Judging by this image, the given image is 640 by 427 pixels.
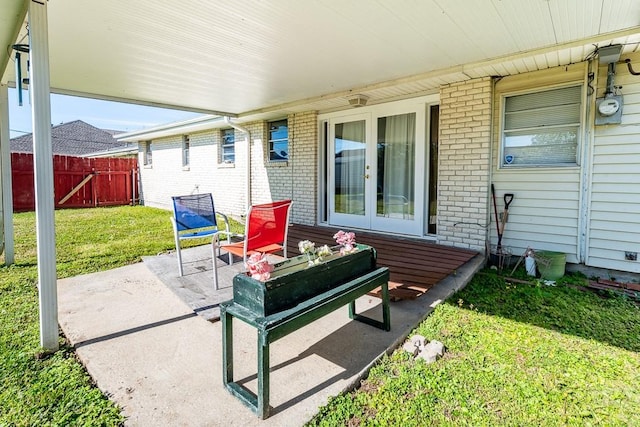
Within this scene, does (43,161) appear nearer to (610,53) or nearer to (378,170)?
(378,170)

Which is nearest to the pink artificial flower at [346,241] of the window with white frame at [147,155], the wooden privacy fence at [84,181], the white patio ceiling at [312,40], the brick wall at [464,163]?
the white patio ceiling at [312,40]

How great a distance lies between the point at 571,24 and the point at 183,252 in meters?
5.74

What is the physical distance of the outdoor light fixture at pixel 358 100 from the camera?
5797 mm

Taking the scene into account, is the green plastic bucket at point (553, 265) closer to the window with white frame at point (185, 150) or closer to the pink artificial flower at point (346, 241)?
the pink artificial flower at point (346, 241)

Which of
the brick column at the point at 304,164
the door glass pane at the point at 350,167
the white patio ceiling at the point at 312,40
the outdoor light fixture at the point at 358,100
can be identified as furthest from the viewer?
the brick column at the point at 304,164

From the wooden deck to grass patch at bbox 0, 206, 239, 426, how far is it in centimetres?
250

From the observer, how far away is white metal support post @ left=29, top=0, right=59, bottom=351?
237 centimetres

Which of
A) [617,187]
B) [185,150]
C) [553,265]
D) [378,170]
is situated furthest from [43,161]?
[185,150]

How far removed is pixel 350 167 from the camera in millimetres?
6637

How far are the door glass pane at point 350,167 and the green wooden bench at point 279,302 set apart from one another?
161 inches

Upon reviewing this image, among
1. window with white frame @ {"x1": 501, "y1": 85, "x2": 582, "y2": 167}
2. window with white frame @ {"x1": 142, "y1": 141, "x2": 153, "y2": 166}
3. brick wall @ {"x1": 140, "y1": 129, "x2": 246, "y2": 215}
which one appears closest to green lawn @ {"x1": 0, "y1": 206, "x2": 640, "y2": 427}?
window with white frame @ {"x1": 501, "y1": 85, "x2": 582, "y2": 167}

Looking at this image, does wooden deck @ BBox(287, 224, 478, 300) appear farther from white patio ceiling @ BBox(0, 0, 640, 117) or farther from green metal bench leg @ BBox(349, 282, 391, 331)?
white patio ceiling @ BBox(0, 0, 640, 117)

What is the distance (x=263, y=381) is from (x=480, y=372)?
4.94 ft

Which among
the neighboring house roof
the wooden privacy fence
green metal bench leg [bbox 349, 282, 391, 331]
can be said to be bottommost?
green metal bench leg [bbox 349, 282, 391, 331]
